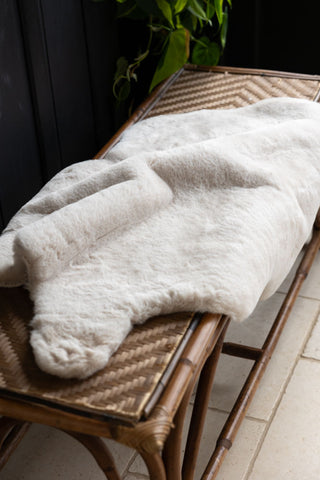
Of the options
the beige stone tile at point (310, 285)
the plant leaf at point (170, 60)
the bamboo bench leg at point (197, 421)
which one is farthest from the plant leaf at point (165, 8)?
the bamboo bench leg at point (197, 421)

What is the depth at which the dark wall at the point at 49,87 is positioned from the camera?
1.67 metres

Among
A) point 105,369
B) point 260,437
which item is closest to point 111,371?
point 105,369

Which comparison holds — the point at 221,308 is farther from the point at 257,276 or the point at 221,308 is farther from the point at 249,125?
the point at 249,125

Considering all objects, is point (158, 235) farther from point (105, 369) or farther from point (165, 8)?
point (165, 8)

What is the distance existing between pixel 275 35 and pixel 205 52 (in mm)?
460

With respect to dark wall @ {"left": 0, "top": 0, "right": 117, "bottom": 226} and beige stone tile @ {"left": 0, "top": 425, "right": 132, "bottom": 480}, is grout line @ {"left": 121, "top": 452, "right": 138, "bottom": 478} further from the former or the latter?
dark wall @ {"left": 0, "top": 0, "right": 117, "bottom": 226}

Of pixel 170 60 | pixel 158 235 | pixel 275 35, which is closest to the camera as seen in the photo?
pixel 158 235

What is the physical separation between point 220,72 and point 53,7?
574 millimetres

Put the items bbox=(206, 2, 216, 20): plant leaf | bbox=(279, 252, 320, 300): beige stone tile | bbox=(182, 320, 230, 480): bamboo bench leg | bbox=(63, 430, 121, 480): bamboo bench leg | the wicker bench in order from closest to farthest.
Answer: the wicker bench < bbox=(63, 430, 121, 480): bamboo bench leg < bbox=(182, 320, 230, 480): bamboo bench leg < bbox=(206, 2, 216, 20): plant leaf < bbox=(279, 252, 320, 300): beige stone tile

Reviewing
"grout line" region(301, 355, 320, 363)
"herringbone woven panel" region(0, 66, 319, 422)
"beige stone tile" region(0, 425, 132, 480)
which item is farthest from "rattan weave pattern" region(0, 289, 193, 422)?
"grout line" region(301, 355, 320, 363)

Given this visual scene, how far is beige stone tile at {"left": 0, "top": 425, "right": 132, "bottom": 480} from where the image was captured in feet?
4.98

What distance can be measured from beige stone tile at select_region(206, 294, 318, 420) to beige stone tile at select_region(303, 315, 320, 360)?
0.02 meters

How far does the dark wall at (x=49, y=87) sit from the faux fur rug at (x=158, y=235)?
274 mm

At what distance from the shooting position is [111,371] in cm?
101
